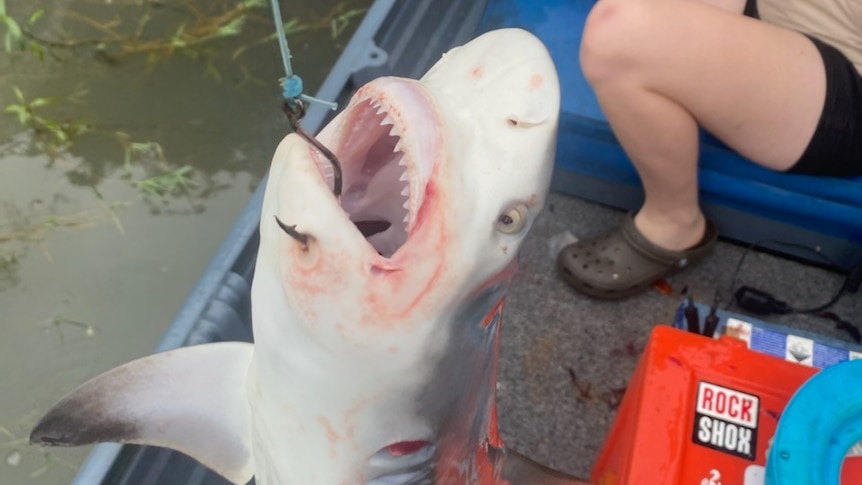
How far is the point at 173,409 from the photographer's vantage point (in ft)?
2.99

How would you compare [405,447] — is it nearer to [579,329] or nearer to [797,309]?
[579,329]

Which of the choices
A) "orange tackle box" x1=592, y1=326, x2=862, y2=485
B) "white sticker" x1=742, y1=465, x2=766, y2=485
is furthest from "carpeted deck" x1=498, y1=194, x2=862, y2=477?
"white sticker" x1=742, y1=465, x2=766, y2=485

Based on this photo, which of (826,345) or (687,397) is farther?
(826,345)

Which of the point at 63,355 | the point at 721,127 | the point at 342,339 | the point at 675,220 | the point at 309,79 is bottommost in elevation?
the point at 63,355

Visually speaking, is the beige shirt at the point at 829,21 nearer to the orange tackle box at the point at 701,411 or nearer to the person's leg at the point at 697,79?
the person's leg at the point at 697,79

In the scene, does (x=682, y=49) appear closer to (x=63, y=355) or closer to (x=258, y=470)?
(x=258, y=470)

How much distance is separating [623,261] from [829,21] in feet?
1.89

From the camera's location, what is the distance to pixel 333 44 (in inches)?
85.5

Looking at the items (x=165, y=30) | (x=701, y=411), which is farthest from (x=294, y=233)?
(x=165, y=30)

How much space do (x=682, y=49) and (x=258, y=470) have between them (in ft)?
3.12

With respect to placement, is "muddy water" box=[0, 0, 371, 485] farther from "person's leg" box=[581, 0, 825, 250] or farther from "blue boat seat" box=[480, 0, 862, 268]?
"person's leg" box=[581, 0, 825, 250]

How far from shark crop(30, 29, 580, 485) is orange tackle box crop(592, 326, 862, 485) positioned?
0.26 metres

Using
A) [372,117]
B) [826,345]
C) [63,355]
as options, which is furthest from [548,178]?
[63,355]

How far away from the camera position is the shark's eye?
63 cm
